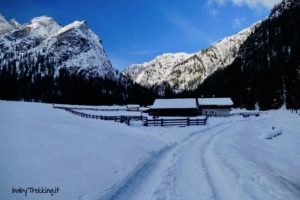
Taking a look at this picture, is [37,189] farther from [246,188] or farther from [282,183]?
[282,183]

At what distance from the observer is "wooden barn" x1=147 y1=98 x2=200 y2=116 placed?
76938mm

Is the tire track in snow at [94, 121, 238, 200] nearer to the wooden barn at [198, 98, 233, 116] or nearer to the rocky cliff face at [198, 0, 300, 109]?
the wooden barn at [198, 98, 233, 116]

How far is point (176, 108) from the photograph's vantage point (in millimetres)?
77250

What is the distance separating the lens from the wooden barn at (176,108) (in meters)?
76.9

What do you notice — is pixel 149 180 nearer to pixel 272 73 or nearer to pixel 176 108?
pixel 176 108

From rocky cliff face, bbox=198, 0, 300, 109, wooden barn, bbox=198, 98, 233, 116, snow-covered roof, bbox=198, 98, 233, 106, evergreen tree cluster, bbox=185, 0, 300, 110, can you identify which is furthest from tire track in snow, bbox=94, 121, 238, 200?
evergreen tree cluster, bbox=185, 0, 300, 110

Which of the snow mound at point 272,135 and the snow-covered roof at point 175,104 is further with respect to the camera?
the snow-covered roof at point 175,104

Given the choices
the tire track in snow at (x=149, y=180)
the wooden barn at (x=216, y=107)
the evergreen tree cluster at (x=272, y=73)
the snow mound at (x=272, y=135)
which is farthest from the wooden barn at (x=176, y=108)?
the tire track in snow at (x=149, y=180)

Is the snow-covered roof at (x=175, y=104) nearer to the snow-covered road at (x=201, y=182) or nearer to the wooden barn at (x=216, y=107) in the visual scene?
the wooden barn at (x=216, y=107)

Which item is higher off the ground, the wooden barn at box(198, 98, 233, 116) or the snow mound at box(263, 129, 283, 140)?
the wooden barn at box(198, 98, 233, 116)

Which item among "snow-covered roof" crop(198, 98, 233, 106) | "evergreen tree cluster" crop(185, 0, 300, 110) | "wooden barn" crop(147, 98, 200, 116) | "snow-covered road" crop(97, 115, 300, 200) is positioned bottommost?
"snow-covered road" crop(97, 115, 300, 200)

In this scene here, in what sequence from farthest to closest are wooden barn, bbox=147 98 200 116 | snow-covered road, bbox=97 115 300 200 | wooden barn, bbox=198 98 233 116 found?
wooden barn, bbox=198 98 233 116 → wooden barn, bbox=147 98 200 116 → snow-covered road, bbox=97 115 300 200

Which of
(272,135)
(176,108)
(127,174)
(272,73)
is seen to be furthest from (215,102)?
(127,174)

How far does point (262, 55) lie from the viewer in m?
182
